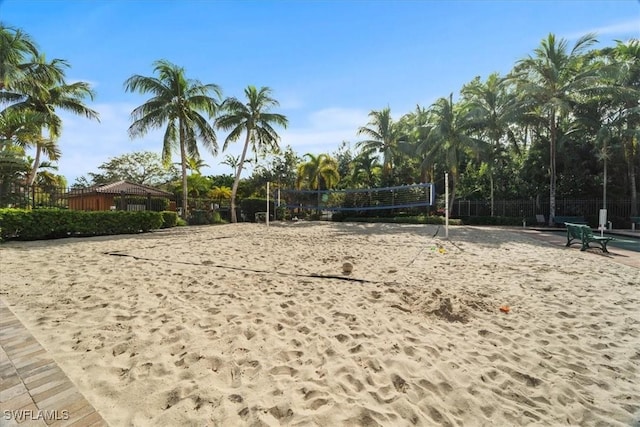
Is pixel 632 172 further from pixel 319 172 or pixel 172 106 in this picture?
pixel 172 106

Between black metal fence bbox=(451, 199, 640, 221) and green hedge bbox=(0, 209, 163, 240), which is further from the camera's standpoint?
black metal fence bbox=(451, 199, 640, 221)

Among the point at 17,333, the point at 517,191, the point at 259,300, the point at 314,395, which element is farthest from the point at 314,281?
the point at 517,191

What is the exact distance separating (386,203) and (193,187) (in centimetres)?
1502

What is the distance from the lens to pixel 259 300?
3854 millimetres

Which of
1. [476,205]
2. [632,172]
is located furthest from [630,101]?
[476,205]

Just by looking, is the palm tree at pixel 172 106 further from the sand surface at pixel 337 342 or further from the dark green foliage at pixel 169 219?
the sand surface at pixel 337 342

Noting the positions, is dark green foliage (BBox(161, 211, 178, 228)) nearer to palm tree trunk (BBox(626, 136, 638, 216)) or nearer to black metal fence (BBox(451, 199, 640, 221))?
black metal fence (BBox(451, 199, 640, 221))

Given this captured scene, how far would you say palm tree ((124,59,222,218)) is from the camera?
16.8 m

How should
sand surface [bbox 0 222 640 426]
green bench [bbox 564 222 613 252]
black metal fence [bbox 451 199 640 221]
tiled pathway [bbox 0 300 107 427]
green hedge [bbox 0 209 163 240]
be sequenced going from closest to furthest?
tiled pathway [bbox 0 300 107 427] < sand surface [bbox 0 222 640 426] < green bench [bbox 564 222 613 252] < green hedge [bbox 0 209 163 240] < black metal fence [bbox 451 199 640 221]

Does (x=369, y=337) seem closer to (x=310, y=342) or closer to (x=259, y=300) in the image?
(x=310, y=342)

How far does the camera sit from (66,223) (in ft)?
33.4

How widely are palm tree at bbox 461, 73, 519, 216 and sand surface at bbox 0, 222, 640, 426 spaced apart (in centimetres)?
1600

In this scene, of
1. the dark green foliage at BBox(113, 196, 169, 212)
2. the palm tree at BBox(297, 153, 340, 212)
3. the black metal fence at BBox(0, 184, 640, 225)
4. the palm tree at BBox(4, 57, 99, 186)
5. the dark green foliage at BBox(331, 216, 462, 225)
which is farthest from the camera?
the palm tree at BBox(297, 153, 340, 212)

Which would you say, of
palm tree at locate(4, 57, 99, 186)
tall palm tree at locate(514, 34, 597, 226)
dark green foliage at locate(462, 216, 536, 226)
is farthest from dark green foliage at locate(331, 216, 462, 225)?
palm tree at locate(4, 57, 99, 186)
